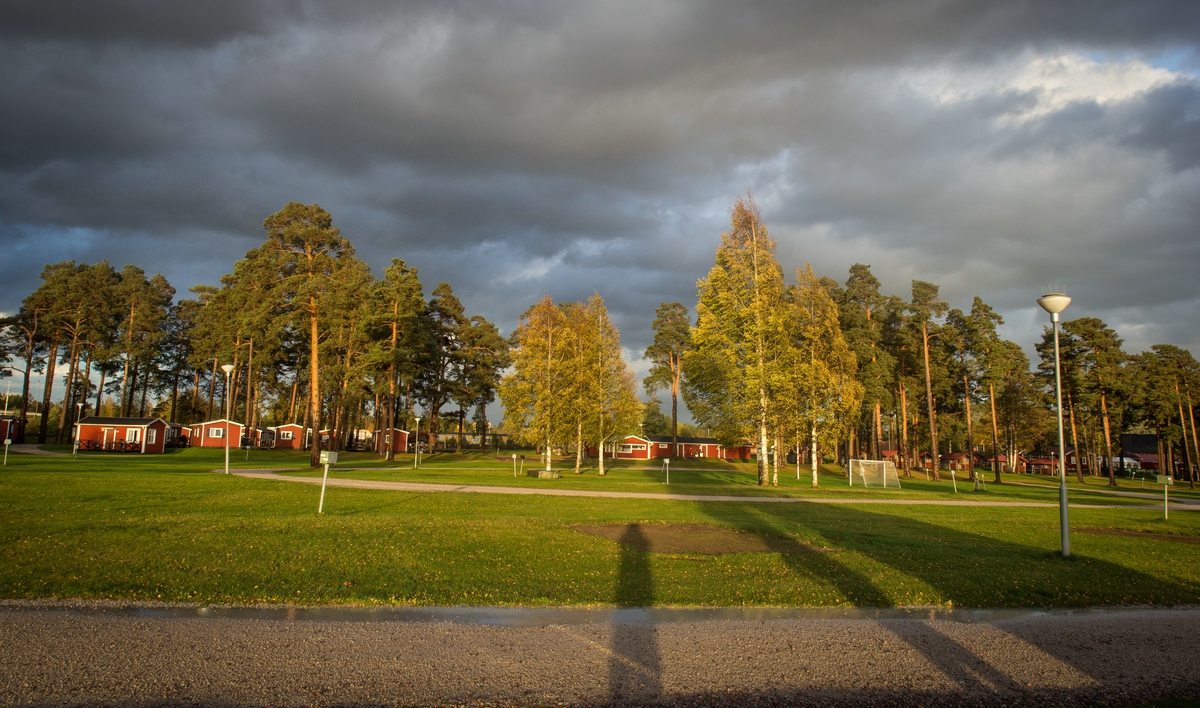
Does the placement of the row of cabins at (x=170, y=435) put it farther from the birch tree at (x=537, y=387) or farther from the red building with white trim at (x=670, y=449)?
the red building with white trim at (x=670, y=449)

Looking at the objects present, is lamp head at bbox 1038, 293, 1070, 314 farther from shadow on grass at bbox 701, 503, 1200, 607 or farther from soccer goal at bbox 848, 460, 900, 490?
soccer goal at bbox 848, 460, 900, 490

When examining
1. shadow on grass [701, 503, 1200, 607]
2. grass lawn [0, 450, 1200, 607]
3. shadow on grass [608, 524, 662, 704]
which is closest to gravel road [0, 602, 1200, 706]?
shadow on grass [608, 524, 662, 704]

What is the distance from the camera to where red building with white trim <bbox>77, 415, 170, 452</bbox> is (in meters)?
59.0

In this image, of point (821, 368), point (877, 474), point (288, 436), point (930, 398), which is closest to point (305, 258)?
point (821, 368)

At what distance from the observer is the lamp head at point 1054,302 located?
47.9 feet

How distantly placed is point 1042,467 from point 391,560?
11010 centimetres

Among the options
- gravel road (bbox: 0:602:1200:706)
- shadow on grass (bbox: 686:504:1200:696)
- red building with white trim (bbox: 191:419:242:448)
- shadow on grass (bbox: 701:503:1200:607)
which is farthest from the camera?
red building with white trim (bbox: 191:419:242:448)

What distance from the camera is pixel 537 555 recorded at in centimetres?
1263

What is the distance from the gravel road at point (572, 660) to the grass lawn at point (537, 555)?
3.94 feet

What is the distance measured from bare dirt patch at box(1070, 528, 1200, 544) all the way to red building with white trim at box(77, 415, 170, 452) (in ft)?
222

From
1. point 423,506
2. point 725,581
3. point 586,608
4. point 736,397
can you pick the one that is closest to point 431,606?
point 586,608

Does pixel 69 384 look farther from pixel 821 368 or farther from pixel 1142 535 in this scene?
pixel 1142 535

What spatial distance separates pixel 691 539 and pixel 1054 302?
9.69 metres

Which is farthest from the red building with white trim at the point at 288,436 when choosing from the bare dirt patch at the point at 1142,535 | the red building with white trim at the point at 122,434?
the bare dirt patch at the point at 1142,535
